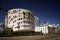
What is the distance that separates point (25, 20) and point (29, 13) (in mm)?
1890

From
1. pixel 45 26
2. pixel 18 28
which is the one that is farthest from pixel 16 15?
pixel 45 26

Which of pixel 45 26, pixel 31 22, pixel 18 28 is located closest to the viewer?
pixel 18 28

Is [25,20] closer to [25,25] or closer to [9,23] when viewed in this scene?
[25,25]

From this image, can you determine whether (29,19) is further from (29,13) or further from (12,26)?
(12,26)

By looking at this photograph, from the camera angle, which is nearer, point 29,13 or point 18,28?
point 18,28

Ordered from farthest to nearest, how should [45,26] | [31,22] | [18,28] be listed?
[45,26] → [31,22] → [18,28]

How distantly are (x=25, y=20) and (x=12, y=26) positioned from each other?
8.59ft

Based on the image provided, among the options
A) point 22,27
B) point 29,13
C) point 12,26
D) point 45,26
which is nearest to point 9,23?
point 12,26

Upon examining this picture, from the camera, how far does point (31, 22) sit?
2556 centimetres

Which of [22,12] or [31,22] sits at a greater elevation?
[22,12]

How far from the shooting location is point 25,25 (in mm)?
24125

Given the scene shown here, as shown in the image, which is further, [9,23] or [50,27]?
[50,27]

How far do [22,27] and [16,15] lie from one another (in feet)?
8.10

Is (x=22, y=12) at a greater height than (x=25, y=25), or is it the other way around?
(x=22, y=12)
